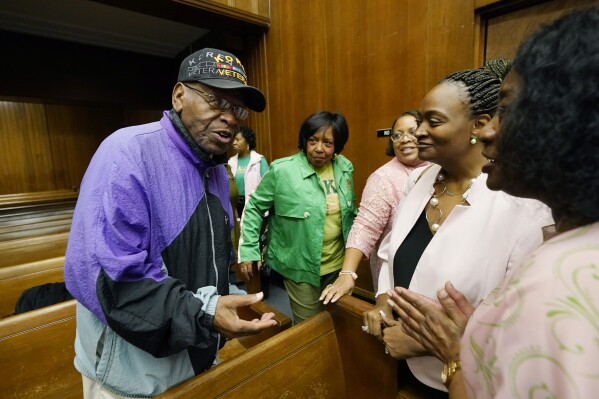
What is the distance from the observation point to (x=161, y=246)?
814 mm

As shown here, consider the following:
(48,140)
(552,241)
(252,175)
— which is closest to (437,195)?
(552,241)

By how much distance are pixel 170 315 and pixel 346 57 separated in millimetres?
2498

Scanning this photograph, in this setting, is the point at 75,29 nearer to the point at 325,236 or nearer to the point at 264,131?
the point at 264,131

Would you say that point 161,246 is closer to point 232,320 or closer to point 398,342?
point 232,320

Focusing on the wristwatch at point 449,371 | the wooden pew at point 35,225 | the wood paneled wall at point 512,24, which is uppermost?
the wood paneled wall at point 512,24

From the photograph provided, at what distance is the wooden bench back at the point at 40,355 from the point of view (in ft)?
3.46

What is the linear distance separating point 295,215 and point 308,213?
75 mm

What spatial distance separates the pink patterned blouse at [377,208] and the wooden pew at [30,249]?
2222mm

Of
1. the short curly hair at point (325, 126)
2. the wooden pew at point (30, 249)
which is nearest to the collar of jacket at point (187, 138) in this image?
the short curly hair at point (325, 126)

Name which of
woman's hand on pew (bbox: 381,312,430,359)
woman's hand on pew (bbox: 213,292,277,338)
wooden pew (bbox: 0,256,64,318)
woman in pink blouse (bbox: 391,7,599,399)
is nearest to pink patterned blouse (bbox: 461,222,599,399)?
woman in pink blouse (bbox: 391,7,599,399)

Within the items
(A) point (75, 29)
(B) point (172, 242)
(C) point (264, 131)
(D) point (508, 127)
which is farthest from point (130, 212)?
(A) point (75, 29)

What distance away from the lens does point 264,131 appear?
354cm

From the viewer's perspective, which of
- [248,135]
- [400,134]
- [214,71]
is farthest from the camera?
[248,135]

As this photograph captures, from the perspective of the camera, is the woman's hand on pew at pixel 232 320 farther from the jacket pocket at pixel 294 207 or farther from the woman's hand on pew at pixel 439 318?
the jacket pocket at pixel 294 207
